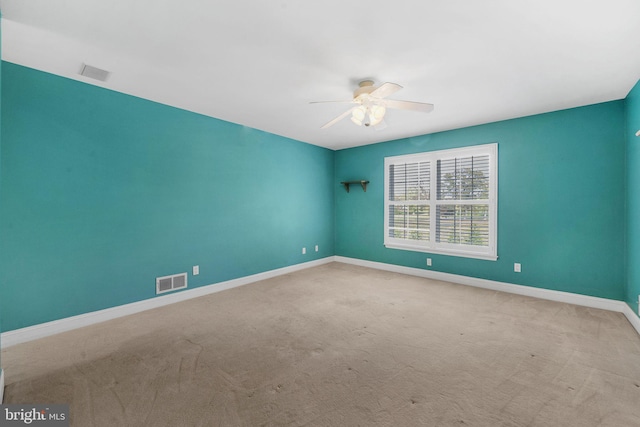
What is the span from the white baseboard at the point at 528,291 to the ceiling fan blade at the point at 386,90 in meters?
3.30

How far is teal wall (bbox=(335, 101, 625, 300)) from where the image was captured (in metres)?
3.29

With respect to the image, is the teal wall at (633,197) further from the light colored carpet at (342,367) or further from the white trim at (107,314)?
the white trim at (107,314)

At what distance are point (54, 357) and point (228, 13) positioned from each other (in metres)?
3.03

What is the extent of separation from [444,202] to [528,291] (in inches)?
67.9

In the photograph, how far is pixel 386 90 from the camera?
7.77 feet

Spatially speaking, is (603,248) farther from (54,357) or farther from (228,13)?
(54,357)

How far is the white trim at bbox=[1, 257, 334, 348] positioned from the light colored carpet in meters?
0.12

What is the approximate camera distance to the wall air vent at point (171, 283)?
3.43 metres

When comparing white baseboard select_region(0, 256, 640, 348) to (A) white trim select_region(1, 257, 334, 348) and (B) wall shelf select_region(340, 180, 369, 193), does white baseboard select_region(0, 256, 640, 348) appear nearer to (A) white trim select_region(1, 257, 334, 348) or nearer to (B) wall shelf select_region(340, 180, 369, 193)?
(A) white trim select_region(1, 257, 334, 348)

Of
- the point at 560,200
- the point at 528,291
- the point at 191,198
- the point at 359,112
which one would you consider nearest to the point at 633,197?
the point at 560,200

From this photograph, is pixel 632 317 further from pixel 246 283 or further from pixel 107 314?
pixel 107 314

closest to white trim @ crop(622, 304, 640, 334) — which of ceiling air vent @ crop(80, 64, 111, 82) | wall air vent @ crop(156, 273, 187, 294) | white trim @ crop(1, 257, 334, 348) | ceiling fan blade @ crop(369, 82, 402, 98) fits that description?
ceiling fan blade @ crop(369, 82, 402, 98)

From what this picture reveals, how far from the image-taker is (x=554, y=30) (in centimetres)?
197

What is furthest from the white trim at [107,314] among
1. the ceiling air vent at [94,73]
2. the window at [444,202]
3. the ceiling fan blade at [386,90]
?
the ceiling fan blade at [386,90]
